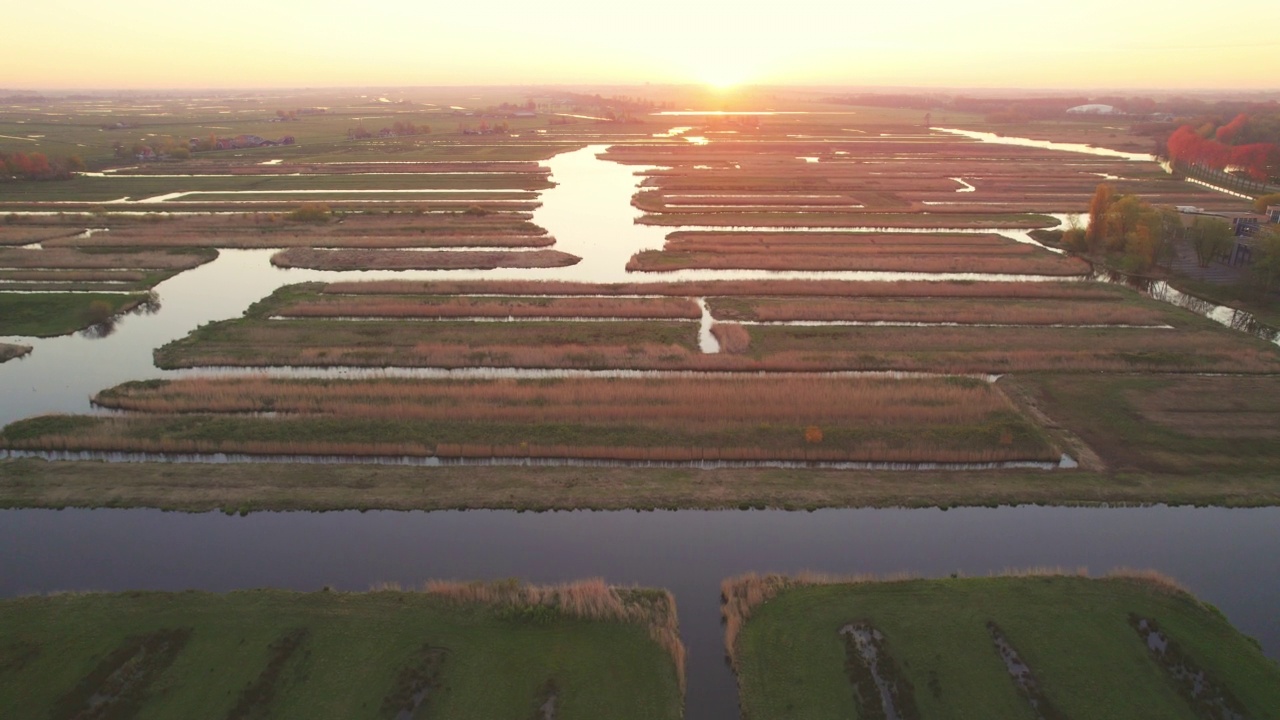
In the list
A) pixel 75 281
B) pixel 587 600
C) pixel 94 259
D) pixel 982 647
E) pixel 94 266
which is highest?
pixel 94 259

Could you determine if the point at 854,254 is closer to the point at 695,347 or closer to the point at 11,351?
the point at 695,347

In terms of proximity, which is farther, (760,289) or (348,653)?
(760,289)

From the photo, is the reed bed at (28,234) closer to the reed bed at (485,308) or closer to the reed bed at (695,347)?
the reed bed at (695,347)

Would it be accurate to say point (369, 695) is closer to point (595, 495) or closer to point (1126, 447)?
point (595, 495)

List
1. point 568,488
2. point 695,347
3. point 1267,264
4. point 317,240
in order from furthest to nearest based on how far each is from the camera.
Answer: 1. point 317,240
2. point 1267,264
3. point 695,347
4. point 568,488

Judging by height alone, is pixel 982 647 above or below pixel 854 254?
below

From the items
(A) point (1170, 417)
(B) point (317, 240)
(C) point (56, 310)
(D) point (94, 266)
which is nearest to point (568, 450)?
(A) point (1170, 417)

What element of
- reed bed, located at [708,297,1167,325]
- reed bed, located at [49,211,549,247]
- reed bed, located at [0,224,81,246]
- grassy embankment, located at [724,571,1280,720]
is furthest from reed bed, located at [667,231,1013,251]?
reed bed, located at [0,224,81,246]
